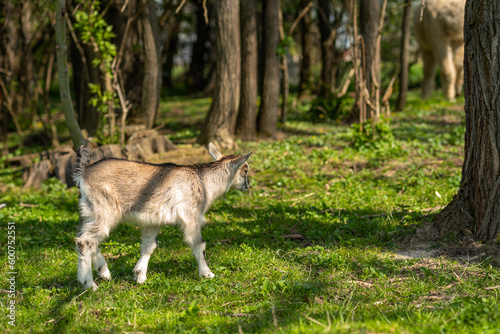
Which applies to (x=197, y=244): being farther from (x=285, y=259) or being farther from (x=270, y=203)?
(x=270, y=203)

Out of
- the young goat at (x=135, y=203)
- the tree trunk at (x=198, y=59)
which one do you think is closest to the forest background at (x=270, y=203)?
the young goat at (x=135, y=203)

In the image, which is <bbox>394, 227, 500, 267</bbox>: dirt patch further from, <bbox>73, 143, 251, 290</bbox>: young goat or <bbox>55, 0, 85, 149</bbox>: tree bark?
<bbox>55, 0, 85, 149</bbox>: tree bark

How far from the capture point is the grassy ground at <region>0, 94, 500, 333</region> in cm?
400

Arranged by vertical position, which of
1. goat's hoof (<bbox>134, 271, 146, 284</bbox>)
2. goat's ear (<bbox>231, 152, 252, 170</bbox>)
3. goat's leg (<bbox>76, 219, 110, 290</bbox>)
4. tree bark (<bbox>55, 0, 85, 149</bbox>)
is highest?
tree bark (<bbox>55, 0, 85, 149</bbox>)

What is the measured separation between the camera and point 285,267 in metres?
5.08

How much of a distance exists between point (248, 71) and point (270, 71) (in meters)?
0.86

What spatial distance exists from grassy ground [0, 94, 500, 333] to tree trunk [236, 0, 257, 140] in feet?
8.62

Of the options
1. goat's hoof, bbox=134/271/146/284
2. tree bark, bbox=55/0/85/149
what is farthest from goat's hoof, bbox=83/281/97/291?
tree bark, bbox=55/0/85/149

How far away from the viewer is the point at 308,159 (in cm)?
1003

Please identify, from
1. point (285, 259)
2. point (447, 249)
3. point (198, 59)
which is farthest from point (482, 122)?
point (198, 59)

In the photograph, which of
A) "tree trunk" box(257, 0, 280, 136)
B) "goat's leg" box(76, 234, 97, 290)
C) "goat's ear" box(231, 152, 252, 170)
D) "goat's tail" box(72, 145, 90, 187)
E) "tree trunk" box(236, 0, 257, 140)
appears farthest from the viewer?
"tree trunk" box(257, 0, 280, 136)

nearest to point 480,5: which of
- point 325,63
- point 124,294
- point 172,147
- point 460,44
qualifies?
point 124,294

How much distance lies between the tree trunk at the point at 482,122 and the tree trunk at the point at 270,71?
7070 millimetres

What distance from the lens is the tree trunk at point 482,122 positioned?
4891 mm
